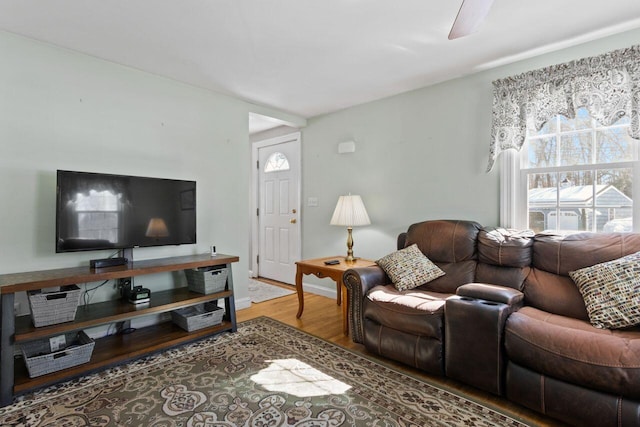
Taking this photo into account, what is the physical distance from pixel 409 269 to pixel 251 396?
1.50 metres

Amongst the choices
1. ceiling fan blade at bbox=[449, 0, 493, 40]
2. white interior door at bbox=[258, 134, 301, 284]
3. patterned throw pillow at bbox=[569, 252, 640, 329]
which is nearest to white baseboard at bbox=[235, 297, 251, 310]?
white interior door at bbox=[258, 134, 301, 284]

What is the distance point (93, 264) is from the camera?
243 centimetres

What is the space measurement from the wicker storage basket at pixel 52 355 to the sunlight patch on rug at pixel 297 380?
3.79 feet

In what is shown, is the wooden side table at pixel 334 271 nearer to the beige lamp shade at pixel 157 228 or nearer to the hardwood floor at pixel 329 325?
the hardwood floor at pixel 329 325

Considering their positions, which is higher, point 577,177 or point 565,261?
point 577,177

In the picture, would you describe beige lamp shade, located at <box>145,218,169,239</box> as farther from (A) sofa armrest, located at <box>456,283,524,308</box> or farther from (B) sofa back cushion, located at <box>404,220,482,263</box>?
(A) sofa armrest, located at <box>456,283,524,308</box>

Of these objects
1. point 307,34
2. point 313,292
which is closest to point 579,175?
point 307,34

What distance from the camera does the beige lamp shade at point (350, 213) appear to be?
3.40 meters

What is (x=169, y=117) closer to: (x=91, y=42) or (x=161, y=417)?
(x=91, y=42)

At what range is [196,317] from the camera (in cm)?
278

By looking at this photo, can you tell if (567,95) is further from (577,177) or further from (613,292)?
(613,292)

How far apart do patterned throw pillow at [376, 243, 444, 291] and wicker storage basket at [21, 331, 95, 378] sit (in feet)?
7.36

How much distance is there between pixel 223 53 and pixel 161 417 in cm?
255

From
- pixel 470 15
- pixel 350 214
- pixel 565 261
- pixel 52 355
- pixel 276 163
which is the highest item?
pixel 470 15
